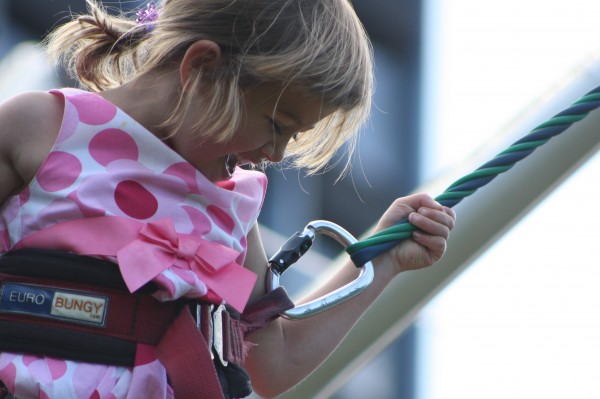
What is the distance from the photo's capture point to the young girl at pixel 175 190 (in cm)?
107

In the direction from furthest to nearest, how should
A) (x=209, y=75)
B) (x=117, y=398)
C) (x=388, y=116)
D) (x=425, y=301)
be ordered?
(x=388, y=116), (x=425, y=301), (x=209, y=75), (x=117, y=398)

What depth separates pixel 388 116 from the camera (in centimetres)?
389

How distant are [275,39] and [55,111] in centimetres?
23

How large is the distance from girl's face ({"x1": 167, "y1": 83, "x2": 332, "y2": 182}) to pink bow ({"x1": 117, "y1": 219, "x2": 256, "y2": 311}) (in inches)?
3.2

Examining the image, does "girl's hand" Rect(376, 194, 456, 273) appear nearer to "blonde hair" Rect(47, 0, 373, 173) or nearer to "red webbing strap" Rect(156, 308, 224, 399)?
"blonde hair" Rect(47, 0, 373, 173)

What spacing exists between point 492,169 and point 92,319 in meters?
0.45

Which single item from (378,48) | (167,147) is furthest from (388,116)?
(167,147)

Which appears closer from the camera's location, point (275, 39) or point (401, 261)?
point (275, 39)

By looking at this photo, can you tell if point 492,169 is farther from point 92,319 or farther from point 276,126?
point 92,319

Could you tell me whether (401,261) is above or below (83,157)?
below

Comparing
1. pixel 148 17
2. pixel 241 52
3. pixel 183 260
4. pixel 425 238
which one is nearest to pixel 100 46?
pixel 148 17

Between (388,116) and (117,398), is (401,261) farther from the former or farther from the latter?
(388,116)

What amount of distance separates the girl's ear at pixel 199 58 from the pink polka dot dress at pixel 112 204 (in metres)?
0.07

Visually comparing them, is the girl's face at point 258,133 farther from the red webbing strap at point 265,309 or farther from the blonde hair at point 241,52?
the red webbing strap at point 265,309
